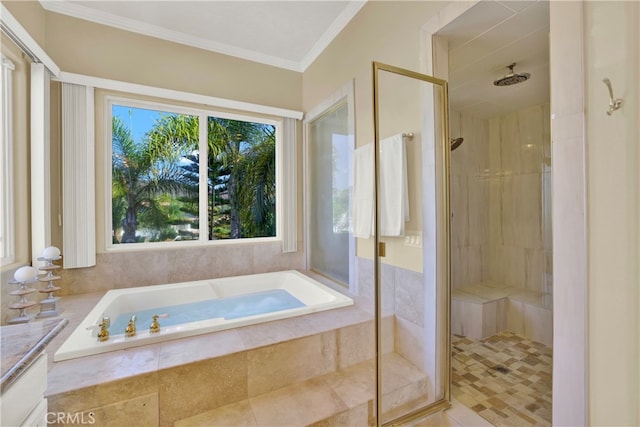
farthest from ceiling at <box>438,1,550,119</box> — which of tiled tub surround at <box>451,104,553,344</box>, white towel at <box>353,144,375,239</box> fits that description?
white towel at <box>353,144,375,239</box>

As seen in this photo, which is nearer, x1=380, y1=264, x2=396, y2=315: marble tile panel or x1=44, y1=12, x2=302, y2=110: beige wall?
x1=380, y1=264, x2=396, y2=315: marble tile panel

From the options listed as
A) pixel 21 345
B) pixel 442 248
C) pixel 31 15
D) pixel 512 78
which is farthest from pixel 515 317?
pixel 31 15

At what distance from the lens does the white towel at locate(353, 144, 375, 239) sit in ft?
7.20

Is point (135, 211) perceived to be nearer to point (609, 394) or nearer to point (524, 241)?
point (609, 394)

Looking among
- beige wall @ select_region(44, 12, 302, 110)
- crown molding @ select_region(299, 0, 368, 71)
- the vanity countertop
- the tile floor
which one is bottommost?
the tile floor

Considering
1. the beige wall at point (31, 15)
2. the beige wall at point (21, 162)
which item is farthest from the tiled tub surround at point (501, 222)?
the beige wall at point (31, 15)

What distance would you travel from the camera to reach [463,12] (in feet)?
5.02

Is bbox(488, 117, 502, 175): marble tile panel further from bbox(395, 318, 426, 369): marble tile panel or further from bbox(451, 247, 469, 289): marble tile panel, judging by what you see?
bbox(395, 318, 426, 369): marble tile panel

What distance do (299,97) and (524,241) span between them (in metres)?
3.04

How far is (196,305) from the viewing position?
8.50 ft

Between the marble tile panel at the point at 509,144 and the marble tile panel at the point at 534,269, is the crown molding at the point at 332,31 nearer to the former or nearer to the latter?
the marble tile panel at the point at 509,144

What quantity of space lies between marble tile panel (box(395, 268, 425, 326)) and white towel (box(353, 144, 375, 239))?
46 cm

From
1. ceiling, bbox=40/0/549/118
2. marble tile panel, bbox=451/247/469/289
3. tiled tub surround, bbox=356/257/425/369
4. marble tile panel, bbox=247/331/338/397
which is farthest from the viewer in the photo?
marble tile panel, bbox=451/247/469/289

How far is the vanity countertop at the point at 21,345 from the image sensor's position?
0.66 meters
